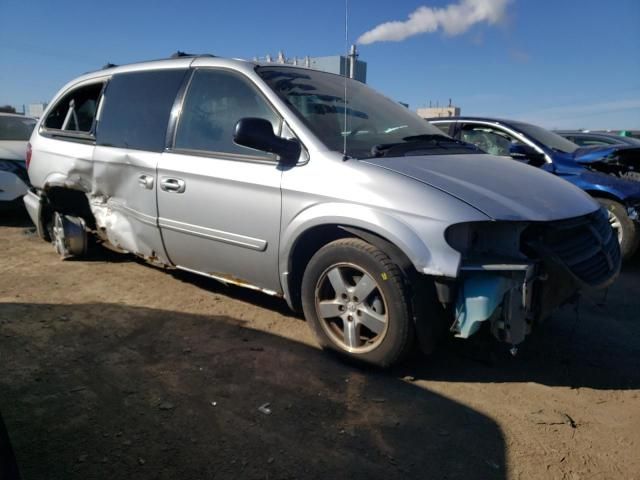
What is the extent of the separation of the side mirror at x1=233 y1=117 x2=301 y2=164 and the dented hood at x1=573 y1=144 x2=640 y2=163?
3.96 meters

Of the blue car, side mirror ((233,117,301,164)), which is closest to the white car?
side mirror ((233,117,301,164))

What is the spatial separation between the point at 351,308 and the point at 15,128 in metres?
7.78

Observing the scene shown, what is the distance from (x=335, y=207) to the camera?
2789 millimetres

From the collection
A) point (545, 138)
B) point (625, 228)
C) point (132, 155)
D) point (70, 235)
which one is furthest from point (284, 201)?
point (545, 138)

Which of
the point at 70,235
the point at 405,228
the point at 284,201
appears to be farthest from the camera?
the point at 70,235

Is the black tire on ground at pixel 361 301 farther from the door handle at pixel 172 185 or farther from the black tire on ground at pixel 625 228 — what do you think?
the black tire on ground at pixel 625 228

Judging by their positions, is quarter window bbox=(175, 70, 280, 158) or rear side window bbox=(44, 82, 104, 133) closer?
quarter window bbox=(175, 70, 280, 158)

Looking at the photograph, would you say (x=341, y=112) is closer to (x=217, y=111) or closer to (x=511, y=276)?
(x=217, y=111)

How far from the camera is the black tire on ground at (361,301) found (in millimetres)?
2639

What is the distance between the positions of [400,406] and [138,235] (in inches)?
102

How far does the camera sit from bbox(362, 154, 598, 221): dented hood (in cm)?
257

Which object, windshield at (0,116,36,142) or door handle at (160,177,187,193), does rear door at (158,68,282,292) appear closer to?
door handle at (160,177,187,193)

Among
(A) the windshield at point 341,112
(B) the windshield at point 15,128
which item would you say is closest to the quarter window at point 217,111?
(A) the windshield at point 341,112

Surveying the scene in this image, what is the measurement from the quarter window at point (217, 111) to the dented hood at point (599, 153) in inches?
156
